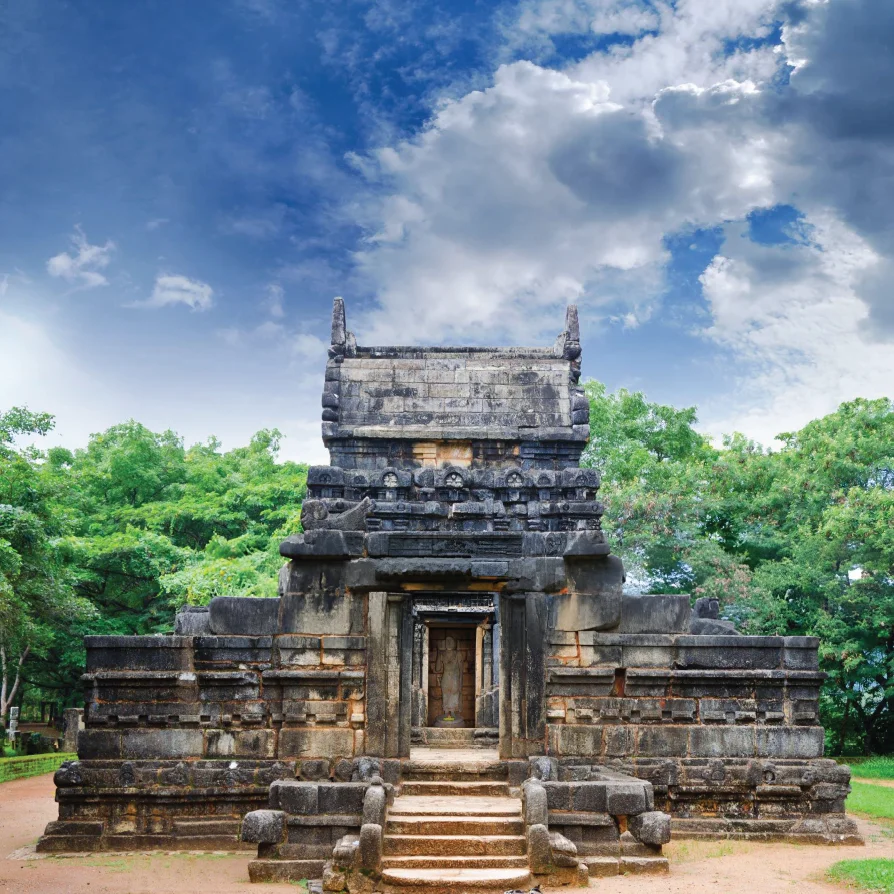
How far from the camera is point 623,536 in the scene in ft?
86.5

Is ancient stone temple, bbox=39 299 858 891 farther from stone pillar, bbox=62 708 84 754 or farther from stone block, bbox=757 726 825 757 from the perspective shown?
stone pillar, bbox=62 708 84 754

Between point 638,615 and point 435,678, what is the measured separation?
35.6 ft

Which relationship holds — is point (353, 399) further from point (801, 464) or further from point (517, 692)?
point (801, 464)

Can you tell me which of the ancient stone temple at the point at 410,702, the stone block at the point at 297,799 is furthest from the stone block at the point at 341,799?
the ancient stone temple at the point at 410,702

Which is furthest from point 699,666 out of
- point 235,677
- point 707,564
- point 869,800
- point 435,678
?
point 707,564

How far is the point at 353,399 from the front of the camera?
16.9m

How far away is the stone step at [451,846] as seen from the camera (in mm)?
8922

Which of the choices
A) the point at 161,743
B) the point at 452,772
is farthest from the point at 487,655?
the point at 161,743

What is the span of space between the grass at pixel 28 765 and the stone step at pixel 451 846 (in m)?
12.3

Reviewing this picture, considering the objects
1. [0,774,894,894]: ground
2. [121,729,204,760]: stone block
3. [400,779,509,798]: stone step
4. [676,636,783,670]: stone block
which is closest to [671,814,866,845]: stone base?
[0,774,894,894]: ground

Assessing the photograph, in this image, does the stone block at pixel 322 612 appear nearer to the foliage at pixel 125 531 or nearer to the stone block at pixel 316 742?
the stone block at pixel 316 742

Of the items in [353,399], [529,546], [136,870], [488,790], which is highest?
[353,399]

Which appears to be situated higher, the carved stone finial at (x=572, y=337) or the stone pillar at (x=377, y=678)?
the carved stone finial at (x=572, y=337)

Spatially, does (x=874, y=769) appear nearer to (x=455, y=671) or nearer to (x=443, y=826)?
(x=455, y=671)
